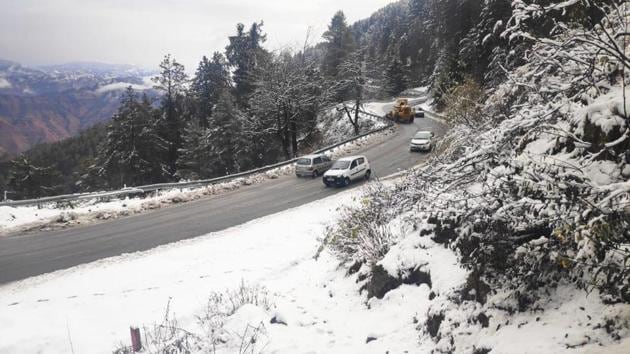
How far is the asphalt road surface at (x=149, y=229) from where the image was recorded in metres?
13.5

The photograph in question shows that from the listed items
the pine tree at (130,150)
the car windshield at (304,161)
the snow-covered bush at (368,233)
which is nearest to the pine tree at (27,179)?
the pine tree at (130,150)

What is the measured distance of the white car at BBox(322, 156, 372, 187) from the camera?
24.2m

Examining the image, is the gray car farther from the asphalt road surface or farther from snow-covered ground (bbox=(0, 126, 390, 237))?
snow-covered ground (bbox=(0, 126, 390, 237))

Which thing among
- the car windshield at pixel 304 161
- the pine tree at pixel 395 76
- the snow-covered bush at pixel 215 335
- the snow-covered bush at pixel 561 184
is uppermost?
the pine tree at pixel 395 76

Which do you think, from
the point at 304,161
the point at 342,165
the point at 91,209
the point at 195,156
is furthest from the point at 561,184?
the point at 195,156

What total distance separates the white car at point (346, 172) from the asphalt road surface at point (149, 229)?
496mm

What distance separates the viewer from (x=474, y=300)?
18.1ft

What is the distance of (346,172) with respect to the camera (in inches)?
961

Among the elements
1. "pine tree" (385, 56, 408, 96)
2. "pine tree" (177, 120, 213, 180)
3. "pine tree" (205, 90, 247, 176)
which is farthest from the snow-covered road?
"pine tree" (385, 56, 408, 96)

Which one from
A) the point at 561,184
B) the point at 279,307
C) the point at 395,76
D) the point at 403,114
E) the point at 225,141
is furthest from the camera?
the point at 395,76

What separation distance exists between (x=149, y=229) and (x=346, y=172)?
11.7m

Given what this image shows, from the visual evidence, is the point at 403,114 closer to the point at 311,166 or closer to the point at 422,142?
the point at 422,142

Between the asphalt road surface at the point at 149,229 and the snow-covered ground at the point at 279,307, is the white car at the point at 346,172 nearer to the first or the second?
the asphalt road surface at the point at 149,229

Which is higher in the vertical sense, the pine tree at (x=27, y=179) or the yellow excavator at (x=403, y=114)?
the yellow excavator at (x=403, y=114)
